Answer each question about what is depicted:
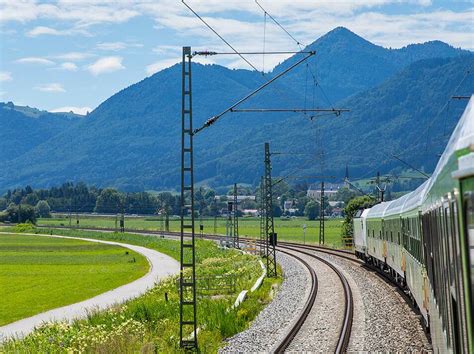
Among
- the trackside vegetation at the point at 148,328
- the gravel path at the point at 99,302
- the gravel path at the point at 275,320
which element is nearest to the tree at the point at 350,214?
the gravel path at the point at 99,302

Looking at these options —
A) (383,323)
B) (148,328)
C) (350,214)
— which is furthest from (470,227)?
(350,214)

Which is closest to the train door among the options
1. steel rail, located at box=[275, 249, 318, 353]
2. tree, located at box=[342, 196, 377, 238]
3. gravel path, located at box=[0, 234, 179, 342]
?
steel rail, located at box=[275, 249, 318, 353]

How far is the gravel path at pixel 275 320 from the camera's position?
22047 mm

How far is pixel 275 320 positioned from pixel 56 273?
49680mm

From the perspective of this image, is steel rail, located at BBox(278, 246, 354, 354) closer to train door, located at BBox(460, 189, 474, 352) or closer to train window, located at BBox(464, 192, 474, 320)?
train door, located at BBox(460, 189, 474, 352)

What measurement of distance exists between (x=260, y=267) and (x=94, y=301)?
1061 cm

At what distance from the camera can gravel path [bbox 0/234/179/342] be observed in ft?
123

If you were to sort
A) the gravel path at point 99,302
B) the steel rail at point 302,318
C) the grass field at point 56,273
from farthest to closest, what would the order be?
the grass field at point 56,273 < the gravel path at point 99,302 < the steel rail at point 302,318

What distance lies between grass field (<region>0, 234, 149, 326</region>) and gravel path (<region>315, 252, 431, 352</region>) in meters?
18.7

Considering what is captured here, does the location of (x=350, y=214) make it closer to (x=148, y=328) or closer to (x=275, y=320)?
(x=275, y=320)

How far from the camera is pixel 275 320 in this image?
88.3 feet

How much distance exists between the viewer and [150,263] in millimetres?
79062

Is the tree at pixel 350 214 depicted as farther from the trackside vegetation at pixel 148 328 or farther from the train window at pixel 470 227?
the train window at pixel 470 227

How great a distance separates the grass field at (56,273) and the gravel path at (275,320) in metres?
14.4
